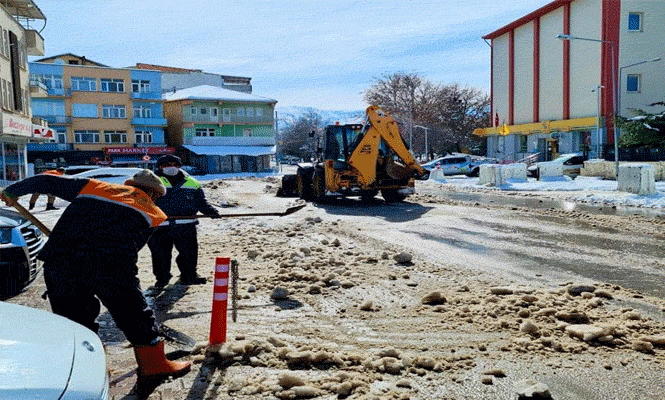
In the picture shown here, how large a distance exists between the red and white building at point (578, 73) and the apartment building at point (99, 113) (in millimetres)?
35505

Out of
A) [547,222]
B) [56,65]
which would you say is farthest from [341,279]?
[56,65]

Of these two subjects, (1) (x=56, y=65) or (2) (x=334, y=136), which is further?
(1) (x=56, y=65)

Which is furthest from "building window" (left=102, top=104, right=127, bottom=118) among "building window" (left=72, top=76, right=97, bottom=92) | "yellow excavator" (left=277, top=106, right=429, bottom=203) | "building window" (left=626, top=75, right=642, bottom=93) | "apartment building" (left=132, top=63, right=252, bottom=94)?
"yellow excavator" (left=277, top=106, right=429, bottom=203)

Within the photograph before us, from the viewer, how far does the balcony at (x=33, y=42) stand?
1661 inches

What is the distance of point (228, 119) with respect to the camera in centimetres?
6875

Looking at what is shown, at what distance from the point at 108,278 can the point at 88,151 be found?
6180cm

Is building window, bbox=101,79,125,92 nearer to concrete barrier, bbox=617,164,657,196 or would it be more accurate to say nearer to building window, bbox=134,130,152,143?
building window, bbox=134,130,152,143

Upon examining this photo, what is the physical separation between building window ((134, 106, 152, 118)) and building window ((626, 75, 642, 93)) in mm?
46209

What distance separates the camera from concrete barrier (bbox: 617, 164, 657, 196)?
21.0 metres

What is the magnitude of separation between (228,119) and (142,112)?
9.30 m

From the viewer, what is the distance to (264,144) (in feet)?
231

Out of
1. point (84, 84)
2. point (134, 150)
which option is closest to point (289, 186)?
point (134, 150)

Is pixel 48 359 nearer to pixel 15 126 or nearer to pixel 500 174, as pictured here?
pixel 500 174

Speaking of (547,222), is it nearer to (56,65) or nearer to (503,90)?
(503,90)
